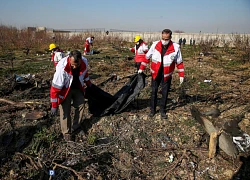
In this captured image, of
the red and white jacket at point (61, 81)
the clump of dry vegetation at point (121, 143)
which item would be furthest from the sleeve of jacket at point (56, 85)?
the clump of dry vegetation at point (121, 143)

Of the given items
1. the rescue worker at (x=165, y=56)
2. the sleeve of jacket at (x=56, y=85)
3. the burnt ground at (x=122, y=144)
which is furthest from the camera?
the rescue worker at (x=165, y=56)

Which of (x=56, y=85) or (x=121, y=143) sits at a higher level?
(x=56, y=85)

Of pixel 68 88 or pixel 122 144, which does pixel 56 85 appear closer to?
pixel 68 88

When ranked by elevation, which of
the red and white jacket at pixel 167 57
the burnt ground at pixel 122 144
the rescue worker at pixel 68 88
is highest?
the red and white jacket at pixel 167 57

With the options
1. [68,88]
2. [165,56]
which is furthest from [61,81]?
[165,56]

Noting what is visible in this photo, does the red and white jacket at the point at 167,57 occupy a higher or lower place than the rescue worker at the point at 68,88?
higher

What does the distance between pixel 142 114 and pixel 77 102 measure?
1364 mm

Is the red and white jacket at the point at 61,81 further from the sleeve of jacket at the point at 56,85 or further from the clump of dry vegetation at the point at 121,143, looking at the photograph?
the clump of dry vegetation at the point at 121,143

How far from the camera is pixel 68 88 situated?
307 centimetres

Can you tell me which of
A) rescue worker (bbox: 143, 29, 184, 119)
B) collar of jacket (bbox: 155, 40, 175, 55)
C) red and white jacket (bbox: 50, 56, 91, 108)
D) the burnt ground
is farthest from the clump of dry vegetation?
collar of jacket (bbox: 155, 40, 175, 55)

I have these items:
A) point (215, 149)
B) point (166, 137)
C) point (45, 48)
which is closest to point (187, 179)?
point (215, 149)

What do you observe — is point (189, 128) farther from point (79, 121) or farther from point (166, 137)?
point (79, 121)

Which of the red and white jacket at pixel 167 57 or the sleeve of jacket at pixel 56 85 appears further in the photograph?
the red and white jacket at pixel 167 57

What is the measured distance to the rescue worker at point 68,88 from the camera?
2891 mm
